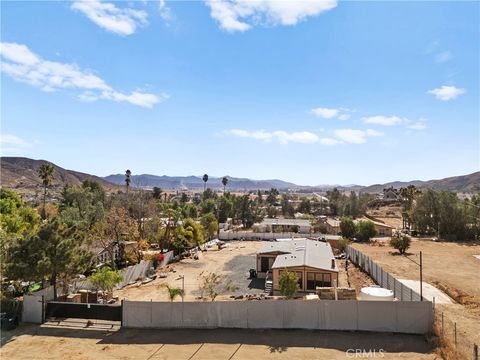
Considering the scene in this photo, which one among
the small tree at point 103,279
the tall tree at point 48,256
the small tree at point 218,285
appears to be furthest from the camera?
the small tree at point 218,285

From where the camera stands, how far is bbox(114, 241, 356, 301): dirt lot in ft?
102

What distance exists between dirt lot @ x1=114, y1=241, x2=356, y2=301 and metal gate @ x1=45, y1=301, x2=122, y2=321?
20.4 feet

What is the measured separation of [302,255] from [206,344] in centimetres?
1637

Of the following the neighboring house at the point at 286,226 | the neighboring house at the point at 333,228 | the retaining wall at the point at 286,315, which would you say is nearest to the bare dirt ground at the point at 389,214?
the neighboring house at the point at 333,228

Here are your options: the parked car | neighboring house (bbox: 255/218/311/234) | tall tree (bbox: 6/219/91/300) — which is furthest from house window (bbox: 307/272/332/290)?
neighboring house (bbox: 255/218/311/234)

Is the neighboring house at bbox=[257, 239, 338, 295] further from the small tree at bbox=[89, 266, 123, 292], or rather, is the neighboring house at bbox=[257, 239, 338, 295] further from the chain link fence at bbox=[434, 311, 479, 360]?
the small tree at bbox=[89, 266, 123, 292]

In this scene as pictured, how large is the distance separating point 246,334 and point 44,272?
13365mm

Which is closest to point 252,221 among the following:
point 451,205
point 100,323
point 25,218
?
point 451,205

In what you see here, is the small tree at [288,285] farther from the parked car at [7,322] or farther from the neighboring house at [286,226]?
the neighboring house at [286,226]

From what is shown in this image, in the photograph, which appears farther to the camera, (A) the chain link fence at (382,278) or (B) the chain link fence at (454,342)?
(A) the chain link fence at (382,278)

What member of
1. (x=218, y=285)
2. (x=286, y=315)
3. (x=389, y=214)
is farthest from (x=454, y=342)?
(x=389, y=214)

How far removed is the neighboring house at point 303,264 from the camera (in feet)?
100

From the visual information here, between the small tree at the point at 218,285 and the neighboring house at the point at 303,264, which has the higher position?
the neighboring house at the point at 303,264

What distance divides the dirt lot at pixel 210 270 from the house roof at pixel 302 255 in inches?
111
